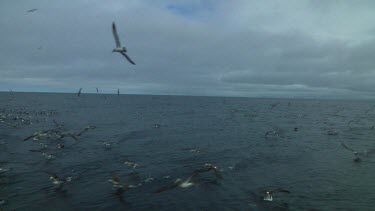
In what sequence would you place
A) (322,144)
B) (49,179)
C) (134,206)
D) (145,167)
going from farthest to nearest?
(322,144), (145,167), (49,179), (134,206)

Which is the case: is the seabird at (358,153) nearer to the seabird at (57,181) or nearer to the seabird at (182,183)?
the seabird at (182,183)

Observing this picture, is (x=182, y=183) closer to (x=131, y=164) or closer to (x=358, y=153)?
(x=131, y=164)

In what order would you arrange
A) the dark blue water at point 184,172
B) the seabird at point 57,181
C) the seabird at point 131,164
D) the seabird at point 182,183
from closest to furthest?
the dark blue water at point 184,172 < the seabird at point 57,181 < the seabird at point 182,183 < the seabird at point 131,164

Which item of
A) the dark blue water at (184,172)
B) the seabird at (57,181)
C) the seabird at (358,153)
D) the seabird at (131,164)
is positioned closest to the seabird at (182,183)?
the dark blue water at (184,172)

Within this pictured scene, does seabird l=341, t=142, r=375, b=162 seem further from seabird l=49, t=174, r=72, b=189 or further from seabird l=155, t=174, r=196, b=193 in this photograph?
seabird l=49, t=174, r=72, b=189

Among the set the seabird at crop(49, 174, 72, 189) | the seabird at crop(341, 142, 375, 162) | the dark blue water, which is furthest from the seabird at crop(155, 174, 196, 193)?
the seabird at crop(341, 142, 375, 162)

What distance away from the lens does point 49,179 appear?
90.8ft

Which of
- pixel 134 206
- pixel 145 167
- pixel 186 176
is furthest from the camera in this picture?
pixel 145 167

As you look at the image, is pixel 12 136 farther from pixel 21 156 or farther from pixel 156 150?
pixel 156 150

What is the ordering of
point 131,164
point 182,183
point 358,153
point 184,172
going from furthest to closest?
1. point 358,153
2. point 131,164
3. point 184,172
4. point 182,183

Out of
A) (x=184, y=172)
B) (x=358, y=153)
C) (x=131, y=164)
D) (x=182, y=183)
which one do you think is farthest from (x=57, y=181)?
(x=358, y=153)

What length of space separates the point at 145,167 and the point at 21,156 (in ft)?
46.9

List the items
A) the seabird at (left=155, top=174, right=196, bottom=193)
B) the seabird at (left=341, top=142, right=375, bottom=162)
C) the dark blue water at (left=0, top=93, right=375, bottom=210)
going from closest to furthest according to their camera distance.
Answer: the dark blue water at (left=0, top=93, right=375, bottom=210) → the seabird at (left=155, top=174, right=196, bottom=193) → the seabird at (left=341, top=142, right=375, bottom=162)

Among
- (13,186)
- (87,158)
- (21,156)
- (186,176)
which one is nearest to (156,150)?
(87,158)
